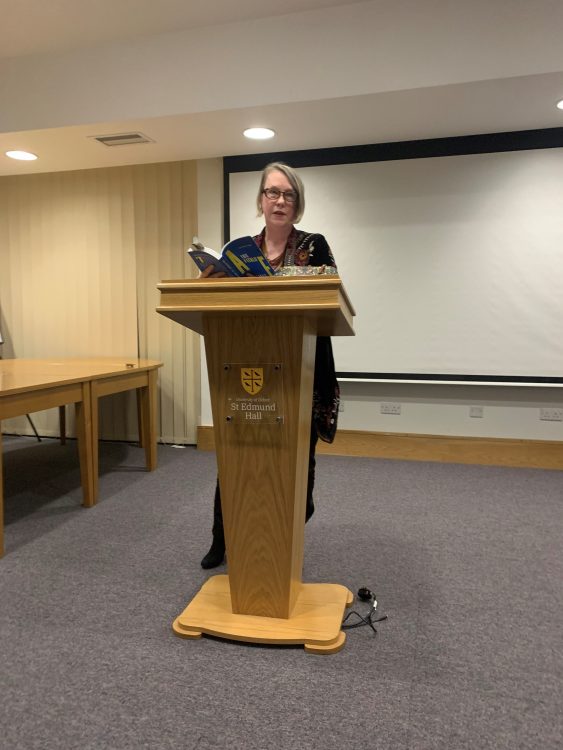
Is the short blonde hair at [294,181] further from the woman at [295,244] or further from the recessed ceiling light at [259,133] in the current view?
the recessed ceiling light at [259,133]

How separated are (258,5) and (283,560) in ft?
8.44

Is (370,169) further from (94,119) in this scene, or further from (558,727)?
(558,727)

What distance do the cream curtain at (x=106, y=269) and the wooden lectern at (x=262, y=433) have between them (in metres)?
2.57

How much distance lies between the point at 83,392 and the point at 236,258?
5.63 feet

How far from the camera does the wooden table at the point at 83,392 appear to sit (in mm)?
2205

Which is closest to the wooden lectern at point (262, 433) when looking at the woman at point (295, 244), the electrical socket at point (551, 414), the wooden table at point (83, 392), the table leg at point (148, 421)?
the woman at point (295, 244)

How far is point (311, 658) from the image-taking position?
1.41 m

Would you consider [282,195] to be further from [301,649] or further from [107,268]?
[107,268]

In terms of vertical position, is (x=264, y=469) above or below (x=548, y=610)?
above

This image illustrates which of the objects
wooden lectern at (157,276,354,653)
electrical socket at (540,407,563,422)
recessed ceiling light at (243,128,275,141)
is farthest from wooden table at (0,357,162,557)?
electrical socket at (540,407,563,422)

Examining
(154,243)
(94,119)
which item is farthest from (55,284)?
(94,119)

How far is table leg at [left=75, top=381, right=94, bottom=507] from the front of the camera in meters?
2.62

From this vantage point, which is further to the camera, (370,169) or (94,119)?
(370,169)

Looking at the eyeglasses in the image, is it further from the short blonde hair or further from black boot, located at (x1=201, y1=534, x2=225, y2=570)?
black boot, located at (x1=201, y1=534, x2=225, y2=570)
